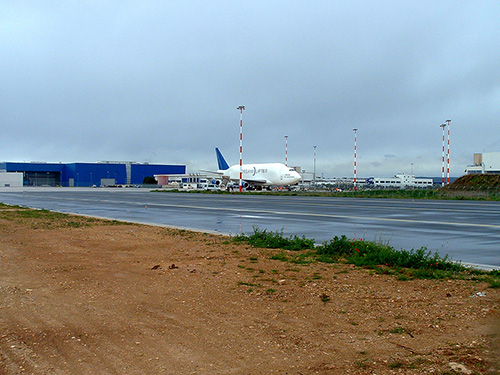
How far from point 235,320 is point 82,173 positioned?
13217 centimetres

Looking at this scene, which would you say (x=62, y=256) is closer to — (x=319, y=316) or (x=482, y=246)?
(x=319, y=316)

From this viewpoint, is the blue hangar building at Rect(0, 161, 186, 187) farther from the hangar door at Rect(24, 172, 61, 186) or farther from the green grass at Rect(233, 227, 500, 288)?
the green grass at Rect(233, 227, 500, 288)

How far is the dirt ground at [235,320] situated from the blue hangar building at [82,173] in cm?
12577

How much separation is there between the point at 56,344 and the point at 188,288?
2.57 m

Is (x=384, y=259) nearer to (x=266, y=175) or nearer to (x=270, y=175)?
(x=270, y=175)

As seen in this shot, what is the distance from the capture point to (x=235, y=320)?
213 inches

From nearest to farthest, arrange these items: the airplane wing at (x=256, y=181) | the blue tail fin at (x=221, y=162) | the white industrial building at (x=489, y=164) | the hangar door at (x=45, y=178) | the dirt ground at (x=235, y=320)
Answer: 1. the dirt ground at (x=235, y=320)
2. the airplane wing at (x=256, y=181)
3. the blue tail fin at (x=221, y=162)
4. the white industrial building at (x=489, y=164)
5. the hangar door at (x=45, y=178)

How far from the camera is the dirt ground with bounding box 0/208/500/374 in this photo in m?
4.17

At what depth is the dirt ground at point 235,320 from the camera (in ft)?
13.7

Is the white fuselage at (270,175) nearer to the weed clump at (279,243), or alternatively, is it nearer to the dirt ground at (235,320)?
the weed clump at (279,243)

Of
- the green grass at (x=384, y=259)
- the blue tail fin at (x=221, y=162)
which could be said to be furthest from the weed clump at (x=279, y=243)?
the blue tail fin at (x=221, y=162)

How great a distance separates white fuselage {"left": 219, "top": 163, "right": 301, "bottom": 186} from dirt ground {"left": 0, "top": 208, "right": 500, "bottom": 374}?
57.5 metres

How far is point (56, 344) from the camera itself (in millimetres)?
4641

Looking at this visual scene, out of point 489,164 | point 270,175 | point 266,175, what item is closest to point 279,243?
point 270,175
